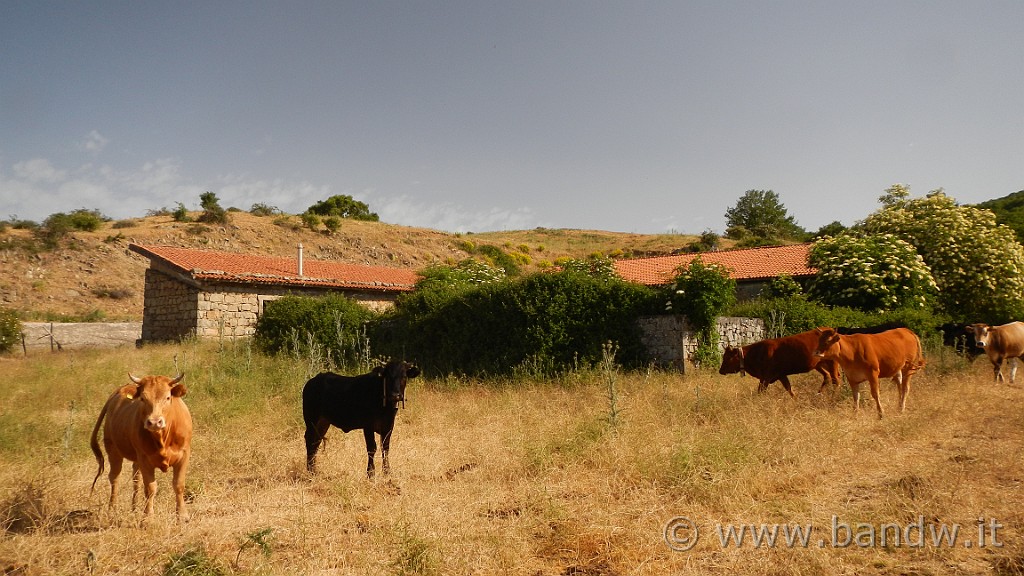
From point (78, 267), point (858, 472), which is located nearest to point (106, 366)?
point (858, 472)

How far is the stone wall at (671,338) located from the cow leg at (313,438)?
8.16m

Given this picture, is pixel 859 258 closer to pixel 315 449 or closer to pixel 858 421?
pixel 858 421

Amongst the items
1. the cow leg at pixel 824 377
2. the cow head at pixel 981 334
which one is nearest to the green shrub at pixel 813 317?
the cow head at pixel 981 334

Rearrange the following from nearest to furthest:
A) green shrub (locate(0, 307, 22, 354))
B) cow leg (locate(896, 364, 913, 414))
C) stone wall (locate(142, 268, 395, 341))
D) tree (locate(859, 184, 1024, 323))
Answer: cow leg (locate(896, 364, 913, 414)), stone wall (locate(142, 268, 395, 341)), tree (locate(859, 184, 1024, 323)), green shrub (locate(0, 307, 22, 354))

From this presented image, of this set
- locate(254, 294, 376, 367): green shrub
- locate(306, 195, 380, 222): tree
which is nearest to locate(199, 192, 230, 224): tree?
locate(306, 195, 380, 222): tree

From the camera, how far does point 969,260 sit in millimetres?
20391

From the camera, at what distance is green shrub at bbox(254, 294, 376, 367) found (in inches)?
658

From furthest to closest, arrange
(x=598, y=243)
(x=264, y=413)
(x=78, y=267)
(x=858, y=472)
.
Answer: (x=598, y=243) → (x=78, y=267) → (x=264, y=413) → (x=858, y=472)

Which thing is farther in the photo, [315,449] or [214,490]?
[315,449]

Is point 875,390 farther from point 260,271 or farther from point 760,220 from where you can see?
point 760,220

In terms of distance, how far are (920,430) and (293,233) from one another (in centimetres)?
4336

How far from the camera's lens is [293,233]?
44781mm

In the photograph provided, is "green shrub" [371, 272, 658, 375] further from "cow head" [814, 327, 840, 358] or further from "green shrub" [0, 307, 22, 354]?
"green shrub" [0, 307, 22, 354]

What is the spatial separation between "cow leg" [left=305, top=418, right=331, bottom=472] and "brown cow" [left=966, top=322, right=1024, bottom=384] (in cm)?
1227
